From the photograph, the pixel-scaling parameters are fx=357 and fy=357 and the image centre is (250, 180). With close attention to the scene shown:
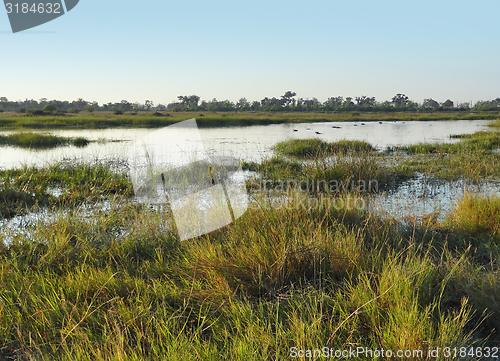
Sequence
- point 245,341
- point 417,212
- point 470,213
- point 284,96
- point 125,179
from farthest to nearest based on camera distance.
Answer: point 284,96 → point 125,179 → point 417,212 → point 470,213 → point 245,341

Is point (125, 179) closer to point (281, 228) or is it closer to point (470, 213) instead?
point (281, 228)

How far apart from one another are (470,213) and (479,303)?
206 cm

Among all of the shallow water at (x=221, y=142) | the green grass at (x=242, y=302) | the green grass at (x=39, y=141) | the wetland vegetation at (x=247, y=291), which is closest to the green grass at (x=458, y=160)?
the shallow water at (x=221, y=142)

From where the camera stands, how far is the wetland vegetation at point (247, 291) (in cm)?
187

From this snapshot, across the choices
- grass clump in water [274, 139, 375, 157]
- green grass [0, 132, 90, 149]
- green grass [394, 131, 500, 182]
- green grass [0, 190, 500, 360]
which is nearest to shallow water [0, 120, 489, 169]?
grass clump in water [274, 139, 375, 157]

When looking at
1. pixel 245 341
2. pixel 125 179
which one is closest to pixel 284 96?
pixel 125 179

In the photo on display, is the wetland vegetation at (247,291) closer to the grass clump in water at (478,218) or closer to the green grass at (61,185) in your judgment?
the grass clump in water at (478,218)

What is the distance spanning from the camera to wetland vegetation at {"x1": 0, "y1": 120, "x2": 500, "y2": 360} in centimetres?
187

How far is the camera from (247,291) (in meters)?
2.50

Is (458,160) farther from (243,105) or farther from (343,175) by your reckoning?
(243,105)

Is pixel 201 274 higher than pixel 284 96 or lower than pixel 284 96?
lower

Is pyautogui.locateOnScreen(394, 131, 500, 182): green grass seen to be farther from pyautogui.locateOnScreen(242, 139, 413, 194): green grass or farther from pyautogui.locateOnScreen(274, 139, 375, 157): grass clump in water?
pyautogui.locateOnScreen(274, 139, 375, 157): grass clump in water

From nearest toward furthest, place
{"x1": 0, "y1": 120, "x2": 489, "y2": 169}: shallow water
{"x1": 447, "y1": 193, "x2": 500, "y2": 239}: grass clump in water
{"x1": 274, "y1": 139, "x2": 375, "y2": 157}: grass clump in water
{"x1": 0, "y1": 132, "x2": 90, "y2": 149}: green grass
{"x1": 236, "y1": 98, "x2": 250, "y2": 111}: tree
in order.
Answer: {"x1": 447, "y1": 193, "x2": 500, "y2": 239}: grass clump in water, {"x1": 0, "y1": 120, "x2": 489, "y2": 169}: shallow water, {"x1": 274, "y1": 139, "x2": 375, "y2": 157}: grass clump in water, {"x1": 0, "y1": 132, "x2": 90, "y2": 149}: green grass, {"x1": 236, "y1": 98, "x2": 250, "y2": 111}: tree

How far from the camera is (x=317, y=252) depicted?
9.00 ft
